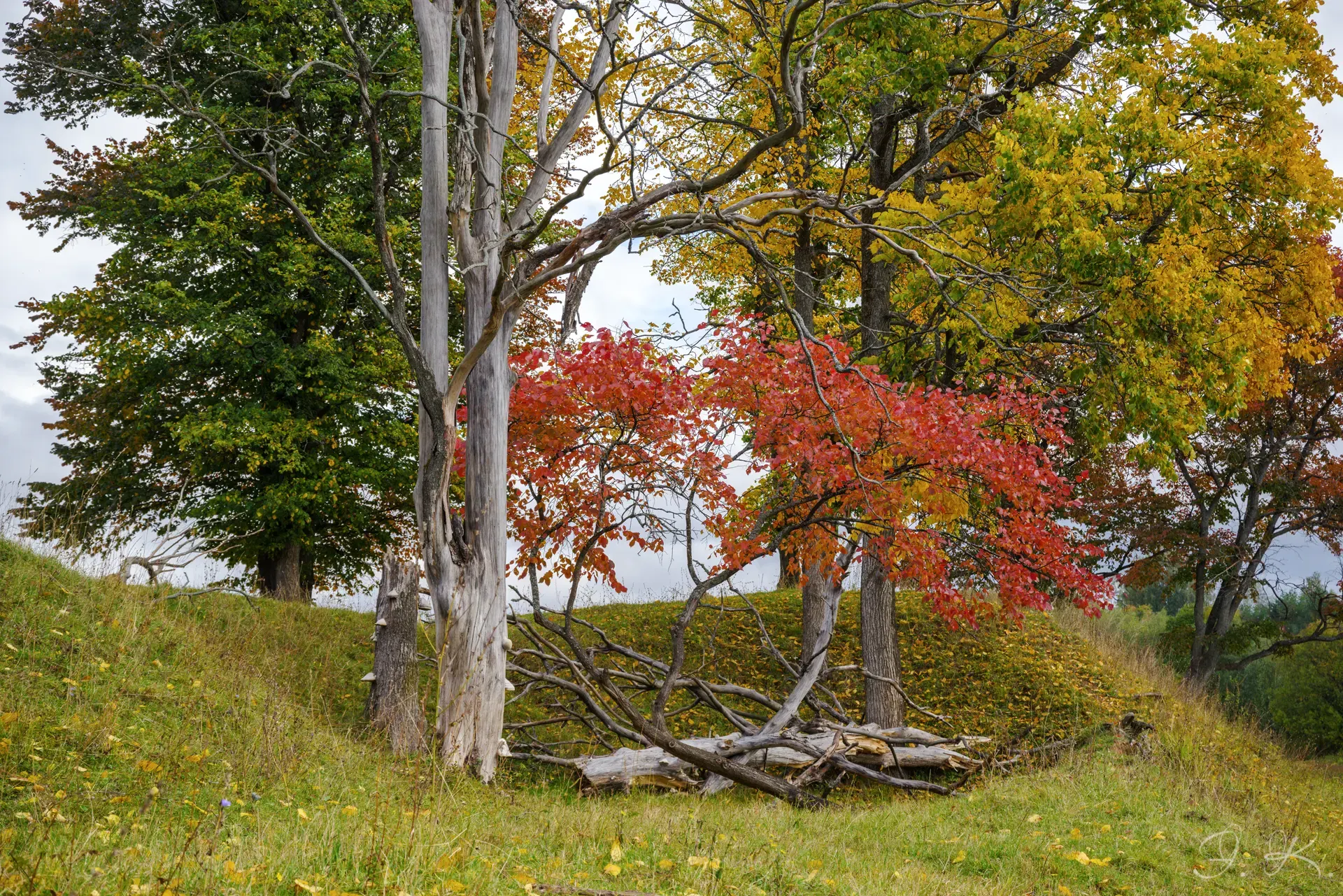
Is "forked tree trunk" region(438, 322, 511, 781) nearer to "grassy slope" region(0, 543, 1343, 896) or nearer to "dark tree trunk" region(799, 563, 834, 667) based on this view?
"grassy slope" region(0, 543, 1343, 896)

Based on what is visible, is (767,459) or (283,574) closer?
(767,459)

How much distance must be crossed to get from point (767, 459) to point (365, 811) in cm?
580

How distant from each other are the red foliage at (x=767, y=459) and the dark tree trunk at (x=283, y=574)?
7.43 meters

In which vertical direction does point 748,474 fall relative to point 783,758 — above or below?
Result: above

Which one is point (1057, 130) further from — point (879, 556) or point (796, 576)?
point (796, 576)

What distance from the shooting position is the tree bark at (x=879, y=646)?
1261 centimetres

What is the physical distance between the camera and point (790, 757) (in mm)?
10508

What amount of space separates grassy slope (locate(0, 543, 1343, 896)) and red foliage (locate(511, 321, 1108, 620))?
244 centimetres

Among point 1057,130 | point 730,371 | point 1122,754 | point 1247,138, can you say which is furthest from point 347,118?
point 1122,754

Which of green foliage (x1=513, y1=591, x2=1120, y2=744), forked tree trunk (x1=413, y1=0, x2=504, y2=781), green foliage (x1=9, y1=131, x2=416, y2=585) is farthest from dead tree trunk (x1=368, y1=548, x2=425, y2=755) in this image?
green foliage (x1=9, y1=131, x2=416, y2=585)

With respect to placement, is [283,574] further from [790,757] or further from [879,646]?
[879,646]

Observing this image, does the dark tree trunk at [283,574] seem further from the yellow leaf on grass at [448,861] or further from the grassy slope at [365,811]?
the yellow leaf on grass at [448,861]

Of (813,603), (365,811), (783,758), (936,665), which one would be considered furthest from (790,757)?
(365,811)

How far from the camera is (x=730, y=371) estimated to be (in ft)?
33.2
